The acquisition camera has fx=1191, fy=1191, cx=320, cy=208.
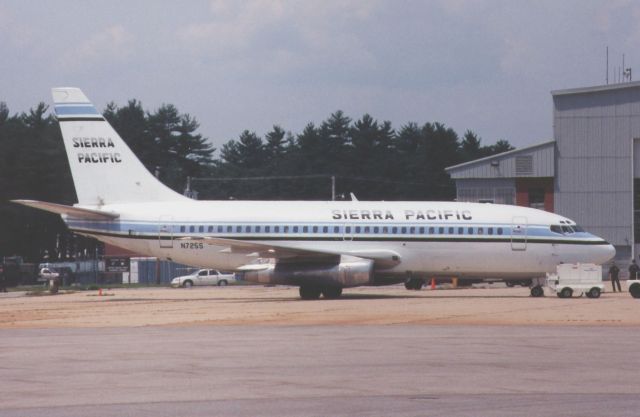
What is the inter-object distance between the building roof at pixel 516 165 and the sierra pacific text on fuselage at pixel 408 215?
28.4 meters

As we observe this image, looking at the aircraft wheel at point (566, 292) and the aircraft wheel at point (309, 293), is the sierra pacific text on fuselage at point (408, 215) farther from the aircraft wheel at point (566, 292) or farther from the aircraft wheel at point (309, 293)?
the aircraft wheel at point (566, 292)

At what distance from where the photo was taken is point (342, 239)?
151ft

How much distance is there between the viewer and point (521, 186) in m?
75.6

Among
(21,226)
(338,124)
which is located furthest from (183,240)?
(338,124)

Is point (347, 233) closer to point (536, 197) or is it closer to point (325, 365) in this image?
point (325, 365)

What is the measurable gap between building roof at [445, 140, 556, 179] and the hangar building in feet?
0.21

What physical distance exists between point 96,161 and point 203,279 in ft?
114

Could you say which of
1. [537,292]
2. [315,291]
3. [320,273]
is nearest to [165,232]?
[315,291]

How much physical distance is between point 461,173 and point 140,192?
32.7m

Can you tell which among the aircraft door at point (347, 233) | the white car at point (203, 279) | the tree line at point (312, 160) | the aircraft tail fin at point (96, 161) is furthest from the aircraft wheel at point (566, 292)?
the tree line at point (312, 160)

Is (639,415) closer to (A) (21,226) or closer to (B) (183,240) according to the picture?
(B) (183,240)

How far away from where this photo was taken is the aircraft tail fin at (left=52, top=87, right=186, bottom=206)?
160ft

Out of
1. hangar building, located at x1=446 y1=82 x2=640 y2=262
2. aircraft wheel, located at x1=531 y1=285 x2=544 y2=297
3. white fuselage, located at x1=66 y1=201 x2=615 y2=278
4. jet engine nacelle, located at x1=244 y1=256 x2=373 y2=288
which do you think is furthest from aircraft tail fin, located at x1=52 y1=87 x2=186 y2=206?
hangar building, located at x1=446 y1=82 x2=640 y2=262

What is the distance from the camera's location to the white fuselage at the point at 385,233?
45.6m
